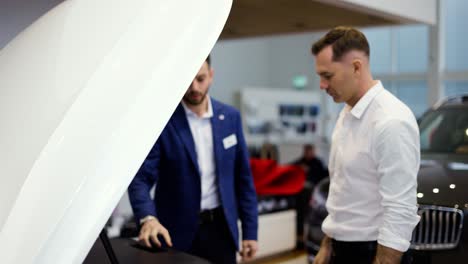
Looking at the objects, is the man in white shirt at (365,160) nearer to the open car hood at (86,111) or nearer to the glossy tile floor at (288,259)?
the open car hood at (86,111)

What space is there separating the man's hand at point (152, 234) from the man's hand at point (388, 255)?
0.68 m

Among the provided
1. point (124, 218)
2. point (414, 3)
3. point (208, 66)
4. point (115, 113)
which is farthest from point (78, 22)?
point (124, 218)

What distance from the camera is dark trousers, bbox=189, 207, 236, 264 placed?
102 inches

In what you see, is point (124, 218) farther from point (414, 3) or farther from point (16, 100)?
point (16, 100)

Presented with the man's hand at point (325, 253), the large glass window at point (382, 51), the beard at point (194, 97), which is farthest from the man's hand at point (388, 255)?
the large glass window at point (382, 51)

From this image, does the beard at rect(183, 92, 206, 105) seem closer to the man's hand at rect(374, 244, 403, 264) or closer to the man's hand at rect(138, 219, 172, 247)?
the man's hand at rect(138, 219, 172, 247)

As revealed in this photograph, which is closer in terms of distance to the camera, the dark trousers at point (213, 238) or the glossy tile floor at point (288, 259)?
the dark trousers at point (213, 238)

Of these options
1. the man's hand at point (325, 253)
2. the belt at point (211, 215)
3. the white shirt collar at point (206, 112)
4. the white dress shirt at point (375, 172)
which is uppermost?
the white shirt collar at point (206, 112)

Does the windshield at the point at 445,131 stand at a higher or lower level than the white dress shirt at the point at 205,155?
lower

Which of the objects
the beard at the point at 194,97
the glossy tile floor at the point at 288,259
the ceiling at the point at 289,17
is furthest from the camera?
the glossy tile floor at the point at 288,259

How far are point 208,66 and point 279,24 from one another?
6.23 feet

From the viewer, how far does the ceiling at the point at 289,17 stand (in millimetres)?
3499

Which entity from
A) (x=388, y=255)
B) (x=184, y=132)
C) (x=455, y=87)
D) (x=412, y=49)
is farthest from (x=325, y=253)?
(x=412, y=49)

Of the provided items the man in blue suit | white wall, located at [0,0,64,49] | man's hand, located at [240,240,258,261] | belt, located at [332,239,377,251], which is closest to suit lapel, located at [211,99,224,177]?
the man in blue suit
